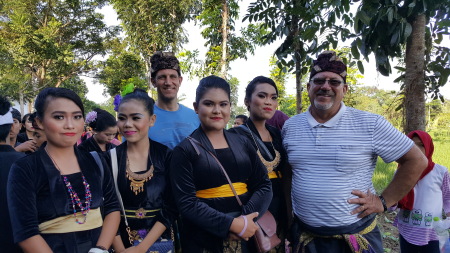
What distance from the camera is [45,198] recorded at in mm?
1673

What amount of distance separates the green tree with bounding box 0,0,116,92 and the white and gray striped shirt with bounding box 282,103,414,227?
16663 millimetres

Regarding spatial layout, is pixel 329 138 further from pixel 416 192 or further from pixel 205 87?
pixel 416 192

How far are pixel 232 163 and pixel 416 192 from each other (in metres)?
2.17

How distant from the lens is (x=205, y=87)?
203 cm

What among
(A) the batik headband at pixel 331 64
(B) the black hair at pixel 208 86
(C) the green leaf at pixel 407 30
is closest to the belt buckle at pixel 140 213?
(B) the black hair at pixel 208 86

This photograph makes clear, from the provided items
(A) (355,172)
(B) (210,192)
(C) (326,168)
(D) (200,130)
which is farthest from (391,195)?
(D) (200,130)

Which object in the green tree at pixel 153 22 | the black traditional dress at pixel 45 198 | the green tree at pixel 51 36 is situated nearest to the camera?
the black traditional dress at pixel 45 198

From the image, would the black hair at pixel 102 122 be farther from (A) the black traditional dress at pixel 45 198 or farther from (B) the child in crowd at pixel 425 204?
(B) the child in crowd at pixel 425 204

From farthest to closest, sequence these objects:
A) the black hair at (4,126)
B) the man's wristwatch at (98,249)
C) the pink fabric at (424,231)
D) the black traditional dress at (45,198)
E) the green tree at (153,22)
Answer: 1. the green tree at (153,22)
2. the pink fabric at (424,231)
3. the black hair at (4,126)
4. the man's wristwatch at (98,249)
5. the black traditional dress at (45,198)

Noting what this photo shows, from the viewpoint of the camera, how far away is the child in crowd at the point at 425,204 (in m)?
2.89

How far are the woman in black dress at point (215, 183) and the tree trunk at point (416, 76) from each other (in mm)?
1949

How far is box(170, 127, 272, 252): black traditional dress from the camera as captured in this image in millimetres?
1799

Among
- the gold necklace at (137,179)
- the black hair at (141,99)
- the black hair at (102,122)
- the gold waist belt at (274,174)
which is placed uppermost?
the black hair at (141,99)

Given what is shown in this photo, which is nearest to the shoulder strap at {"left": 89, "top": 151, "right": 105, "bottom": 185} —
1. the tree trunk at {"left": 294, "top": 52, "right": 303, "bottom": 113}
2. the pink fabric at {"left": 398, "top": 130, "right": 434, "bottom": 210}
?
the tree trunk at {"left": 294, "top": 52, "right": 303, "bottom": 113}
